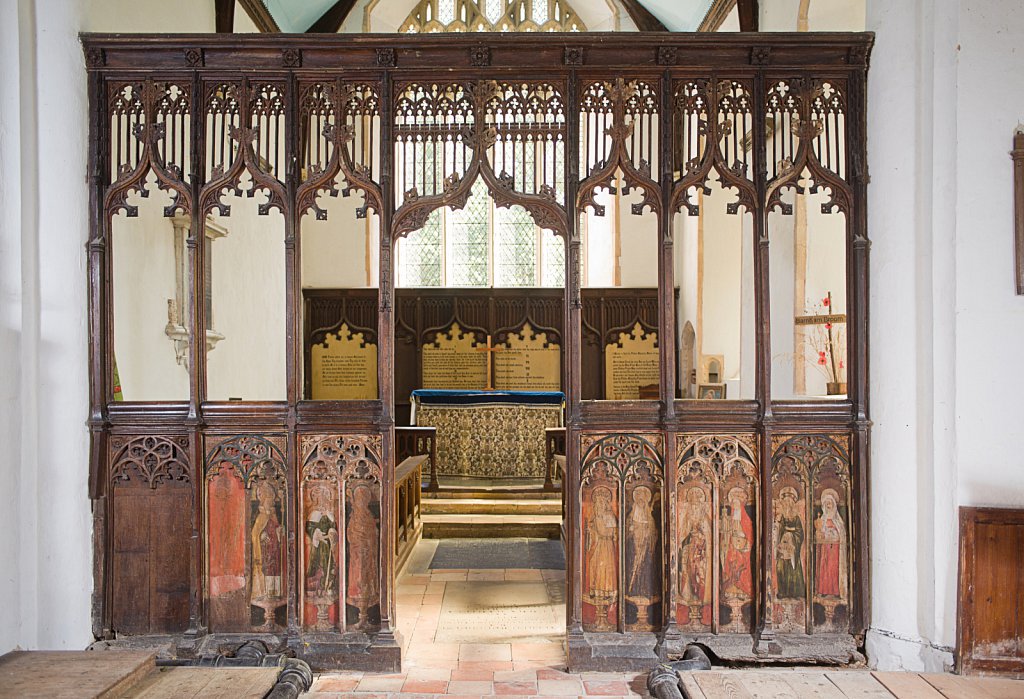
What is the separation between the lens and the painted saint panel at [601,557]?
14.1 feet

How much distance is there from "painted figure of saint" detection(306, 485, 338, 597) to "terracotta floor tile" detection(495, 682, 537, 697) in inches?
39.5

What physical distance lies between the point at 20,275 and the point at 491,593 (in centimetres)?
338

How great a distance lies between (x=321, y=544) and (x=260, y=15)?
6.12 meters

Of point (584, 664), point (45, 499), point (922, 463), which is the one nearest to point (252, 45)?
point (45, 499)

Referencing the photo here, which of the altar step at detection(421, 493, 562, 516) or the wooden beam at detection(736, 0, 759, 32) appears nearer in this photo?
the wooden beam at detection(736, 0, 759, 32)

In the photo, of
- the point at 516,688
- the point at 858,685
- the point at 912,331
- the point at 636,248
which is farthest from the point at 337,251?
the point at 858,685

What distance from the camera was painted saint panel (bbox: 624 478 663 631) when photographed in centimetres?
430

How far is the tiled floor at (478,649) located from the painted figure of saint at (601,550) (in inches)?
15.8

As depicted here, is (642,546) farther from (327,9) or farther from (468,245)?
(327,9)

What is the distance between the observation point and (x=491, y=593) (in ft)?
18.1

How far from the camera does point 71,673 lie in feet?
10.6

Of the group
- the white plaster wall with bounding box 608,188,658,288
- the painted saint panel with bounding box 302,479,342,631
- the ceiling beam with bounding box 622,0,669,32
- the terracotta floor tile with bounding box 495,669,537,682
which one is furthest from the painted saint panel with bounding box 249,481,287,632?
the ceiling beam with bounding box 622,0,669,32

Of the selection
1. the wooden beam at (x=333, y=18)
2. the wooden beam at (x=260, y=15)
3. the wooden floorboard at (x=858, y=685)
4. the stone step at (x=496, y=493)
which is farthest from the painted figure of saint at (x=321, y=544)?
the wooden beam at (x=333, y=18)

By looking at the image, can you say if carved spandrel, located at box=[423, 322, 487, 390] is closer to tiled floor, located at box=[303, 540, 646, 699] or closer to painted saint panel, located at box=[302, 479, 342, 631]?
tiled floor, located at box=[303, 540, 646, 699]
